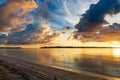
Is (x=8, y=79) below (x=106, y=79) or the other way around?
the other way around

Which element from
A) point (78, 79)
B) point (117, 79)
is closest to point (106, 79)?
point (117, 79)

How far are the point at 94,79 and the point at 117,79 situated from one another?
4096mm

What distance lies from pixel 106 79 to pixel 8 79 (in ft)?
65.4

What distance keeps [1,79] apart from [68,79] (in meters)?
15.5

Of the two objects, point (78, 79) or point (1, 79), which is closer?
point (1, 79)

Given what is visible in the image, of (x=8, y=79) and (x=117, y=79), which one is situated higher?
(x=8, y=79)

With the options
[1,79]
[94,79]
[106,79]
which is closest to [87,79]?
[94,79]

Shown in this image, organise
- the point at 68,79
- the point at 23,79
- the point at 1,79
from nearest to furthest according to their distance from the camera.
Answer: the point at 1,79
the point at 23,79
the point at 68,79

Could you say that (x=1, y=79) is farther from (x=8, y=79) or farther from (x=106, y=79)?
(x=106, y=79)

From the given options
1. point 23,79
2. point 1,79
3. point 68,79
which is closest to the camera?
point 1,79

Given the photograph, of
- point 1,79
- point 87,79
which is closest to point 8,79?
point 1,79

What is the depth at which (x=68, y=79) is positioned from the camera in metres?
34.9

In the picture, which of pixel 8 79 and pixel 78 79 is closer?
pixel 8 79

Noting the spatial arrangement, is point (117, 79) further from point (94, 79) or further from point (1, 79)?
point (1, 79)
